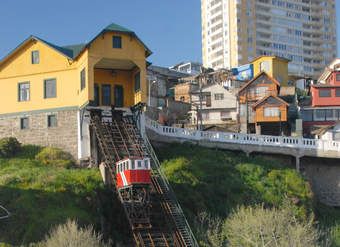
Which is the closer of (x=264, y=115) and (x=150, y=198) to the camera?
(x=150, y=198)

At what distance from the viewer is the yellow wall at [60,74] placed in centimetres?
4459

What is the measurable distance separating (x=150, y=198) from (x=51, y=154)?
40.2 feet

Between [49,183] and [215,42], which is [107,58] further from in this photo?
[215,42]

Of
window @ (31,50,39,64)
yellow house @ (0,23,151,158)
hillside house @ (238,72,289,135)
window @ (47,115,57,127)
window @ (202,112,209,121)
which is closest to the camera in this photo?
yellow house @ (0,23,151,158)

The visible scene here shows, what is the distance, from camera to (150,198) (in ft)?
118

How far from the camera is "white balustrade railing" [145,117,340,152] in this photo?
49938 millimetres

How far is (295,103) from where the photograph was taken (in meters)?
68.9

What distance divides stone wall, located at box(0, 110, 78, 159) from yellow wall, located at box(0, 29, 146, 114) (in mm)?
816

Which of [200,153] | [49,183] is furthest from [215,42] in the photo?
[49,183]

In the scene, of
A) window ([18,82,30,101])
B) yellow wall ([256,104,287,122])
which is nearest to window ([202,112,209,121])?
yellow wall ([256,104,287,122])

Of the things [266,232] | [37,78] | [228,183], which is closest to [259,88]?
[228,183]

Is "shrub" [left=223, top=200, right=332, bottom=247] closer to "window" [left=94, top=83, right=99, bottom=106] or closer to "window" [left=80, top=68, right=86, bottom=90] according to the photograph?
"window" [left=80, top=68, right=86, bottom=90]

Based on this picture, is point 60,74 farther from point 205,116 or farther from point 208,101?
point 208,101

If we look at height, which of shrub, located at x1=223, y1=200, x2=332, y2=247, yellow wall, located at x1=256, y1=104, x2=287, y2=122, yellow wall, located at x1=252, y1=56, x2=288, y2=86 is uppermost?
yellow wall, located at x1=252, y1=56, x2=288, y2=86
